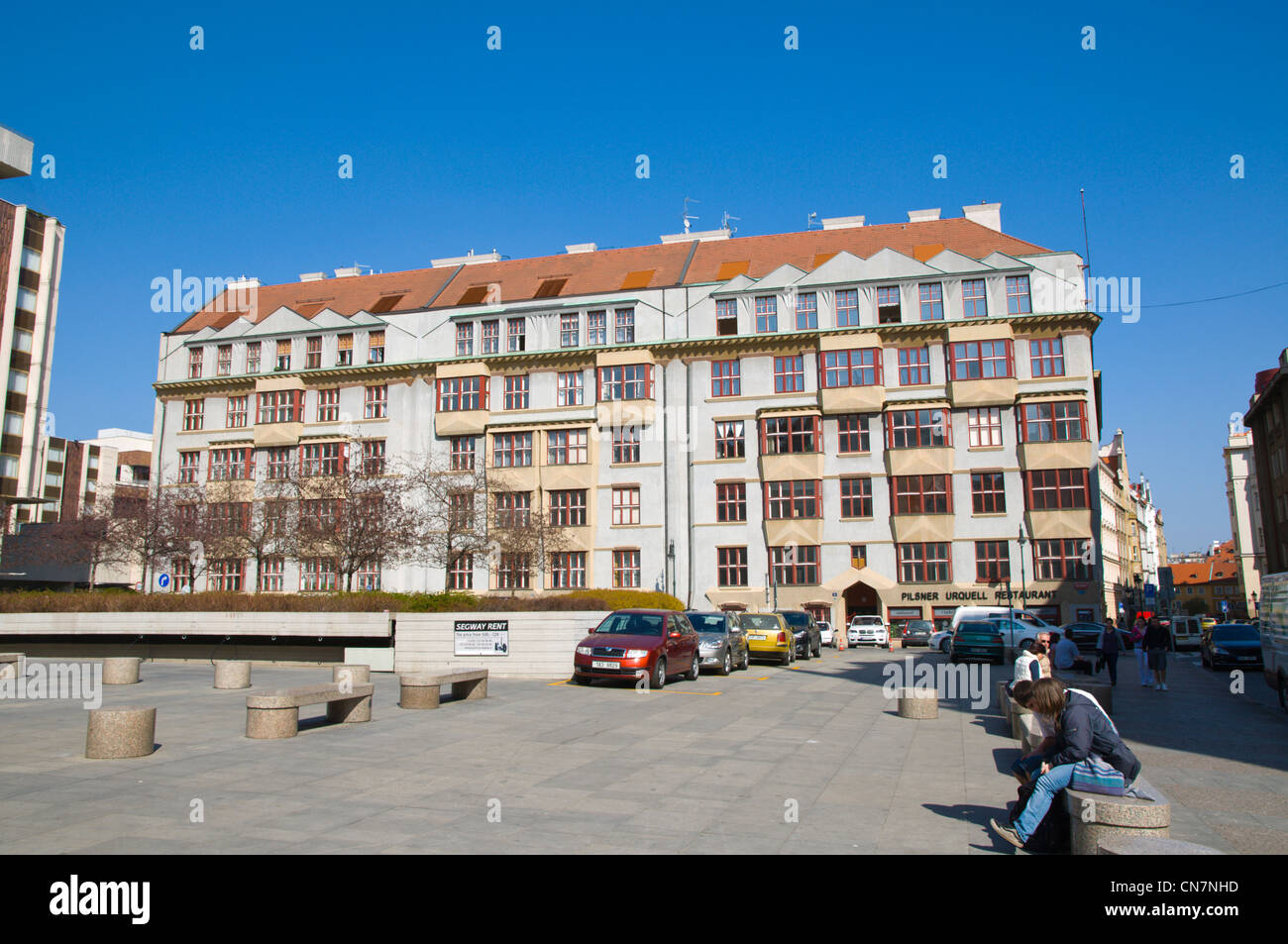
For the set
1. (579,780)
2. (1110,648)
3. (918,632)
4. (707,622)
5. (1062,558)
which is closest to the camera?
(579,780)

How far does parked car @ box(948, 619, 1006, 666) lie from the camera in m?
27.4

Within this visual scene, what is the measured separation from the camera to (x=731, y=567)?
160ft

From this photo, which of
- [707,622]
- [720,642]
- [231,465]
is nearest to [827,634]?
[707,622]

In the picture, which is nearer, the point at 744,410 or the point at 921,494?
the point at 921,494

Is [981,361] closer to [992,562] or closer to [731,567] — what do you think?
[992,562]

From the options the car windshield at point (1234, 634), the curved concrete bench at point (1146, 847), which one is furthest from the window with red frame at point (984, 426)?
the curved concrete bench at point (1146, 847)

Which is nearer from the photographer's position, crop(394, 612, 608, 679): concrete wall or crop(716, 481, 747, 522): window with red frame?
crop(394, 612, 608, 679): concrete wall

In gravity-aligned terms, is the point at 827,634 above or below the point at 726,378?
below

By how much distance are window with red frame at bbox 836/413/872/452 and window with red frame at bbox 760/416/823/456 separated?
3.23 feet

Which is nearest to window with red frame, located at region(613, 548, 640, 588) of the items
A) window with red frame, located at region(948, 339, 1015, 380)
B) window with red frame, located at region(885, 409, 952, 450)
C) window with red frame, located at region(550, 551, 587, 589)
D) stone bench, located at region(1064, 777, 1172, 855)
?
window with red frame, located at region(550, 551, 587, 589)

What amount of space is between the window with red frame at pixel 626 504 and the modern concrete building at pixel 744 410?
0.37ft

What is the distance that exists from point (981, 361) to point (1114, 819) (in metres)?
43.4

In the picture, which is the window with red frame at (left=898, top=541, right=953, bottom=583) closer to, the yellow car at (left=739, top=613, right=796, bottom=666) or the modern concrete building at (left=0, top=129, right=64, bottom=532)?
the yellow car at (left=739, top=613, right=796, bottom=666)
